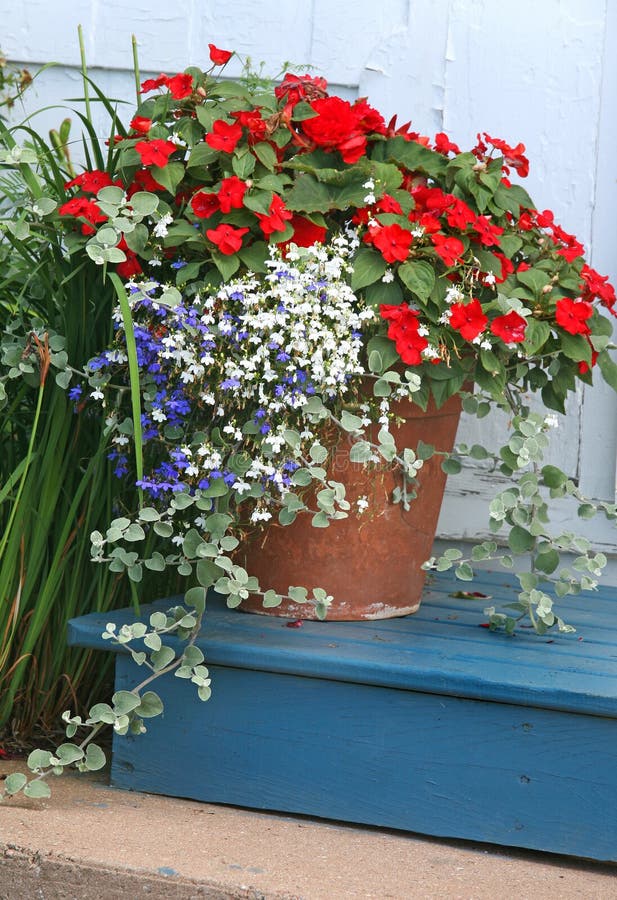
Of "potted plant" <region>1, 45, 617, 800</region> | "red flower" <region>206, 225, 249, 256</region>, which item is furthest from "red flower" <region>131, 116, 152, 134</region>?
"red flower" <region>206, 225, 249, 256</region>

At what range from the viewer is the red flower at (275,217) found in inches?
62.2

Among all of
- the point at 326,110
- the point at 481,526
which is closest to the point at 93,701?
the point at 481,526

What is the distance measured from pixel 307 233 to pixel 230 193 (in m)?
0.15

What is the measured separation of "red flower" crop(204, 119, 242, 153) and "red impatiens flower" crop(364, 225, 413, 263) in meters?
0.27

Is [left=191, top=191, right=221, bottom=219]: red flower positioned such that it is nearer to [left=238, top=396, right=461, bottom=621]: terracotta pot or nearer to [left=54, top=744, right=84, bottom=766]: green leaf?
[left=238, top=396, right=461, bottom=621]: terracotta pot

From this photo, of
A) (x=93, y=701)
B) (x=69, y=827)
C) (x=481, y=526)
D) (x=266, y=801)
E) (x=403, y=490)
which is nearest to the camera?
(x=69, y=827)

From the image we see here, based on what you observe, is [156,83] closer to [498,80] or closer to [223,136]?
[223,136]

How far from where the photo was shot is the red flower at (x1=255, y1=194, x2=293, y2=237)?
158 centimetres

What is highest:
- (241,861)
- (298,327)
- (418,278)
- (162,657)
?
(418,278)

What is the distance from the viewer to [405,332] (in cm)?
160

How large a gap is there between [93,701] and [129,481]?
0.44 m

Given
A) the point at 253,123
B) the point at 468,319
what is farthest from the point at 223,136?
the point at 468,319

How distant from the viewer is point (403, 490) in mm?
1775

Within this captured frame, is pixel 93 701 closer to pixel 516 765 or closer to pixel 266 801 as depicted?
pixel 266 801
